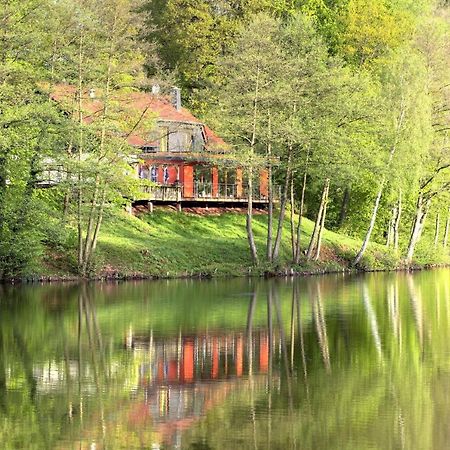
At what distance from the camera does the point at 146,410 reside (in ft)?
60.2

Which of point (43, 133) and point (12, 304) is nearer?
point (12, 304)

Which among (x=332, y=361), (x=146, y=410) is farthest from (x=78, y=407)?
(x=332, y=361)

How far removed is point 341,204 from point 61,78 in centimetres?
3179

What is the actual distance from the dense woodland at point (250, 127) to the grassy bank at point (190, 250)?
2.87ft

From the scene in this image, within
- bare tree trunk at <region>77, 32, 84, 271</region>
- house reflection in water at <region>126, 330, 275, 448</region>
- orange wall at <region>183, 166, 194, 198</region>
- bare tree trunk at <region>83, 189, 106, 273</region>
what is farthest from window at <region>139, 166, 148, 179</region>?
house reflection in water at <region>126, 330, 275, 448</region>

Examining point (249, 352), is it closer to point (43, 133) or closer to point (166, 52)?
point (43, 133)

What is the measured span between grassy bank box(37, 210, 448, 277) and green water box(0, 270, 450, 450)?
11717 mm

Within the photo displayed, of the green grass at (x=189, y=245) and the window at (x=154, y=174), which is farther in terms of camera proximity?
the window at (x=154, y=174)

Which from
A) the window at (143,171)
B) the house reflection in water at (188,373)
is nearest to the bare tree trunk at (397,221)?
the window at (143,171)

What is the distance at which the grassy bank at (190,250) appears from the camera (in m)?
53.5

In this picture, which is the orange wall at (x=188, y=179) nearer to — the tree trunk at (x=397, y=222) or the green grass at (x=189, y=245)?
the green grass at (x=189, y=245)

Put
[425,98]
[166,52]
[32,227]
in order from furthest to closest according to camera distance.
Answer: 1. [166,52]
2. [425,98]
3. [32,227]

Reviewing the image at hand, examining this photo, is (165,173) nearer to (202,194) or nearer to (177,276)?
(202,194)

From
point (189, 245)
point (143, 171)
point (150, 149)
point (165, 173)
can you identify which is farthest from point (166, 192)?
point (189, 245)
